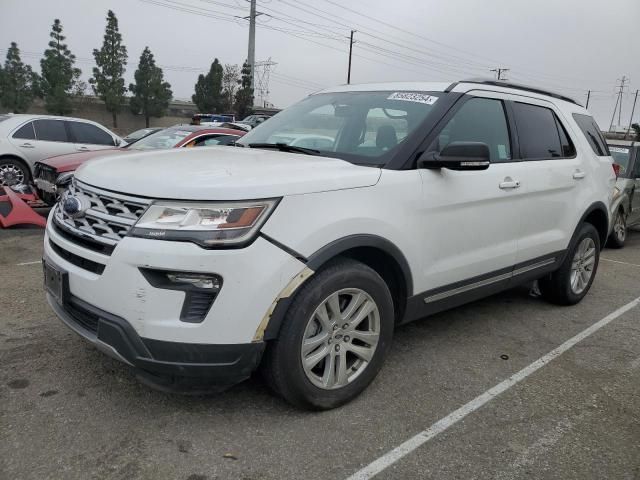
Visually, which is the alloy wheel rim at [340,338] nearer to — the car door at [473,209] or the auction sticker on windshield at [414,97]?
the car door at [473,209]

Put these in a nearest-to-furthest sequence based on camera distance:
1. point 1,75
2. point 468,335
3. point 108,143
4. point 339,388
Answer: point 339,388
point 468,335
point 108,143
point 1,75

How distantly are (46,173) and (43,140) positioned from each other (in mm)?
2481

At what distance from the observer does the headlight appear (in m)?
2.41

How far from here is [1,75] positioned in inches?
2089

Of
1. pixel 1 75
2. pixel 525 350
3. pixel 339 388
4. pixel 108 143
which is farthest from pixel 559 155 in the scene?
pixel 1 75

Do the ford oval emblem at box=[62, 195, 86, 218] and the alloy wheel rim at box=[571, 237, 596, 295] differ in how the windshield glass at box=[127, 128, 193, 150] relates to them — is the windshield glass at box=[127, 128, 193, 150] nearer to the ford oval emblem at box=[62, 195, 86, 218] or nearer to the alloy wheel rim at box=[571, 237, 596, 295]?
the ford oval emblem at box=[62, 195, 86, 218]

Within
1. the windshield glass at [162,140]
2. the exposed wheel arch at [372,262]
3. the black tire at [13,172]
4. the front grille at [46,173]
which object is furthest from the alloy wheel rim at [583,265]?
the black tire at [13,172]

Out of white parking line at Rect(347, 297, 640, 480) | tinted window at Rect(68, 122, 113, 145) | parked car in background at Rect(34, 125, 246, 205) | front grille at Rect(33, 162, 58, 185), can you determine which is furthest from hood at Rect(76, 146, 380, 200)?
tinted window at Rect(68, 122, 113, 145)

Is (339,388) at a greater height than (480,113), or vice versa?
(480,113)

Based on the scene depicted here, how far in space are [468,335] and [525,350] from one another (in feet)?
1.42

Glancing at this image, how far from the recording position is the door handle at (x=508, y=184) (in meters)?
3.75

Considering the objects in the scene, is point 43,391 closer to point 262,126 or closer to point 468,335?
point 262,126

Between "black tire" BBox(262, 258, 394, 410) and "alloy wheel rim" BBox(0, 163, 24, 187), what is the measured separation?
29.0 ft

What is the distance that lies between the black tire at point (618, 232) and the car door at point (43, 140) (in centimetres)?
953
